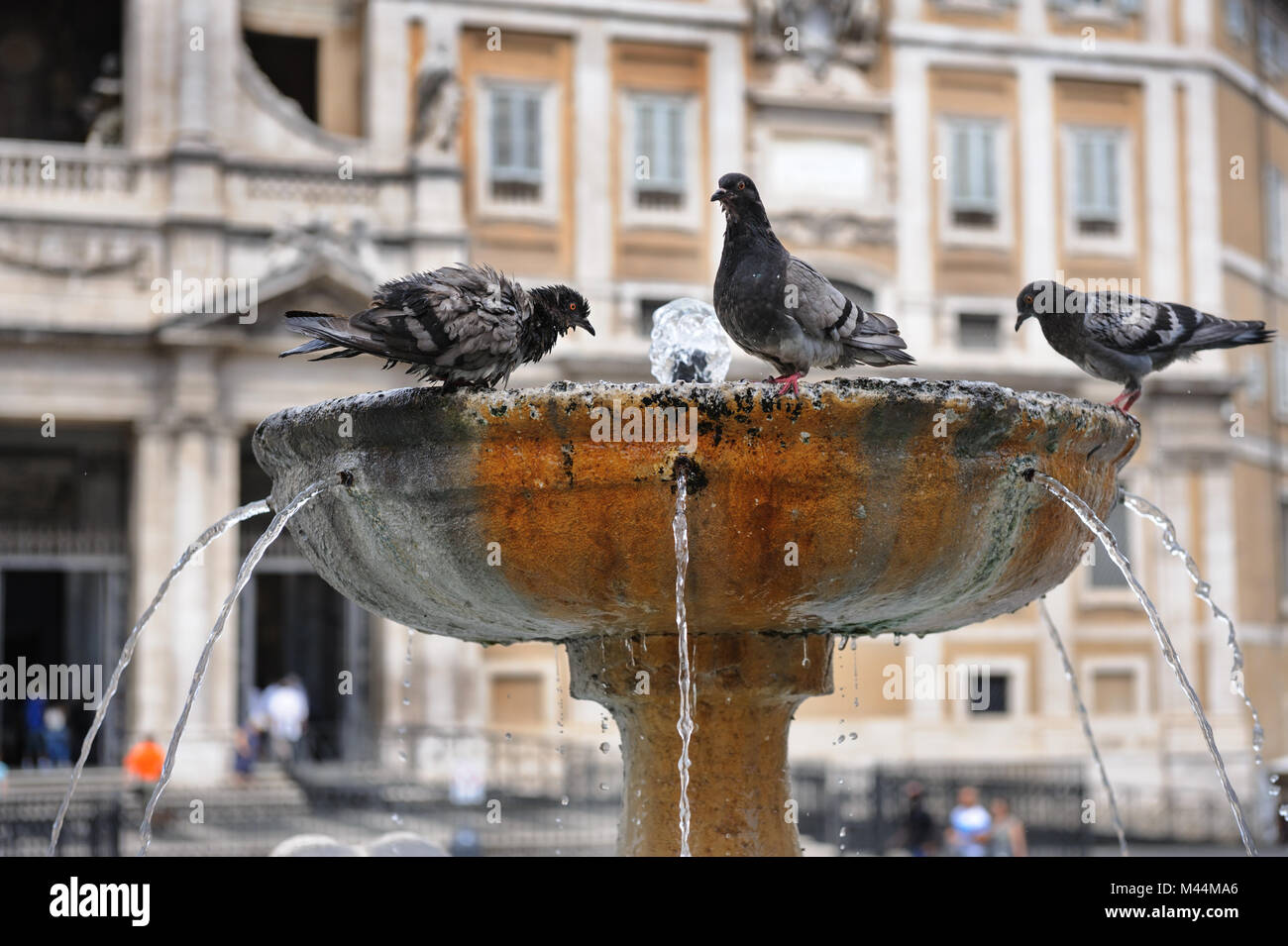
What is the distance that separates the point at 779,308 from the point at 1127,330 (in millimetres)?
1551

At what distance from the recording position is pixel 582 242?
23.1 meters

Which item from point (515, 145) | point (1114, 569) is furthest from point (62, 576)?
point (1114, 569)

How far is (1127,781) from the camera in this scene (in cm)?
2391

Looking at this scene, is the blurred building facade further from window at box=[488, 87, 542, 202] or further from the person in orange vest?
the person in orange vest

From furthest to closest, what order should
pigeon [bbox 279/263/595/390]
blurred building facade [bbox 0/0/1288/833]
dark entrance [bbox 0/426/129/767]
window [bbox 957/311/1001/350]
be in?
window [bbox 957/311/1001/350]
blurred building facade [bbox 0/0/1288/833]
dark entrance [bbox 0/426/129/767]
pigeon [bbox 279/263/595/390]

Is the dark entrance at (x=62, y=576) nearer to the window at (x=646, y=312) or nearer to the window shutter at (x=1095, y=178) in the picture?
the window at (x=646, y=312)

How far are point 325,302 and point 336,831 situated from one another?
731 cm

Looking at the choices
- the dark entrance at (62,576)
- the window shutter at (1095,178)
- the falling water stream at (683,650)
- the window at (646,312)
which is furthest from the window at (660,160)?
the falling water stream at (683,650)

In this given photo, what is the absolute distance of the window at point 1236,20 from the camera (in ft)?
87.3

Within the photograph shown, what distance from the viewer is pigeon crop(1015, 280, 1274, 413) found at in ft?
19.4

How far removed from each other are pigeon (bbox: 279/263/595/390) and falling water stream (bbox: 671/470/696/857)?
0.57m

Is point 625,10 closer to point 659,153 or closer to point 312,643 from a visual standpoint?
point 659,153

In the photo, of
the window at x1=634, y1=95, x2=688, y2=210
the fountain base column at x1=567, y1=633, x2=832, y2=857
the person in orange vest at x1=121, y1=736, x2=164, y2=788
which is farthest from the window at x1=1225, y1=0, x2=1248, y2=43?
the fountain base column at x1=567, y1=633, x2=832, y2=857

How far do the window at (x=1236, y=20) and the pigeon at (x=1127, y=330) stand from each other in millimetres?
22445
